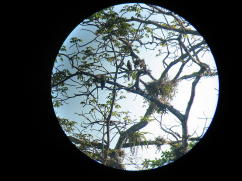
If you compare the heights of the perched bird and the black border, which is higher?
the perched bird

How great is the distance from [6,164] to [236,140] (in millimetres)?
1501

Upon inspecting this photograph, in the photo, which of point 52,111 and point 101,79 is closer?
point 52,111

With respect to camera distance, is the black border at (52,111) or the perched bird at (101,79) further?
the perched bird at (101,79)

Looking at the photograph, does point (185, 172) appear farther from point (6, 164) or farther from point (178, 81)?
point (178, 81)

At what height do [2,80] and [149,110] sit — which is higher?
[149,110]

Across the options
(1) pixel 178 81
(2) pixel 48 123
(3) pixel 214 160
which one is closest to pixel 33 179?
(2) pixel 48 123

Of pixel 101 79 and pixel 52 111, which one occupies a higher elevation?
pixel 101 79

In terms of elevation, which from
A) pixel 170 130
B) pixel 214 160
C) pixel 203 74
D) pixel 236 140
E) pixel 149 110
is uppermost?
pixel 203 74

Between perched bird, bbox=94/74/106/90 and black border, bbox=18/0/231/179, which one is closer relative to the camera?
black border, bbox=18/0/231/179

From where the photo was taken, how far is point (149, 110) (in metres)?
3.64

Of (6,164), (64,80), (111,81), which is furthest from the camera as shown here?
(64,80)

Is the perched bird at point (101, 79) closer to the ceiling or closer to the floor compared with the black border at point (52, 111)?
closer to the ceiling

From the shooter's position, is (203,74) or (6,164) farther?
(203,74)

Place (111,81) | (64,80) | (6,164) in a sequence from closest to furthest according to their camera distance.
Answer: (6,164) < (111,81) < (64,80)
